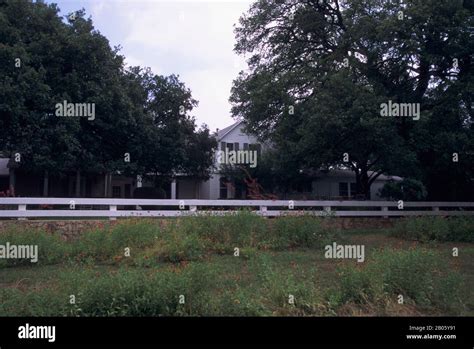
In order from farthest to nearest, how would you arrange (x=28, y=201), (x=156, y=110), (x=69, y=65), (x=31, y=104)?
A: (x=156, y=110), (x=69, y=65), (x=31, y=104), (x=28, y=201)

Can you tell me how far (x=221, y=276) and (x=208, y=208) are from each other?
30.8 ft

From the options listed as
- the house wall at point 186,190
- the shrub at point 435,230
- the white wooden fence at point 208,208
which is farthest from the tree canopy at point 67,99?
the shrub at point 435,230

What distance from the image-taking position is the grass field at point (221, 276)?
22.9ft

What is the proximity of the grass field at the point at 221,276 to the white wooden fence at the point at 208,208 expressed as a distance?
218cm

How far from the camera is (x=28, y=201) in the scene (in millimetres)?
15094

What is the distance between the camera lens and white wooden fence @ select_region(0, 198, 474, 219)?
15219 mm

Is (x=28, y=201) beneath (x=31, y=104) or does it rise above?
beneath

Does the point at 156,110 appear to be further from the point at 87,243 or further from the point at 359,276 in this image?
the point at 359,276

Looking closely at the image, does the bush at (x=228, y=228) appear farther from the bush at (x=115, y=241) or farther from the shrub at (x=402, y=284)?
the shrub at (x=402, y=284)

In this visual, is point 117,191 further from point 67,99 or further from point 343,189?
point 343,189

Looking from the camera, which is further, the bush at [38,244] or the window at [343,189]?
the window at [343,189]

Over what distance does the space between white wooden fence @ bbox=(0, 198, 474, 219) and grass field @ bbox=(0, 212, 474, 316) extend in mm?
2182

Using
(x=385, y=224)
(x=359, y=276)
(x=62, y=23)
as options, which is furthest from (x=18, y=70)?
(x=359, y=276)
